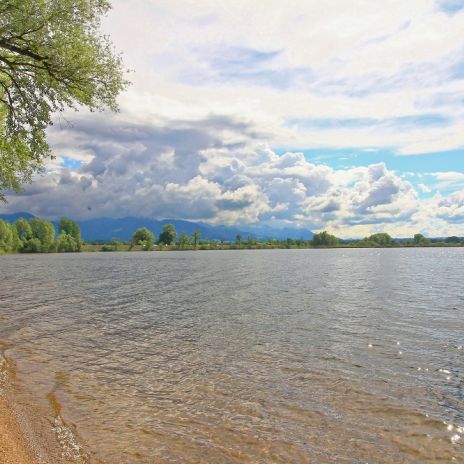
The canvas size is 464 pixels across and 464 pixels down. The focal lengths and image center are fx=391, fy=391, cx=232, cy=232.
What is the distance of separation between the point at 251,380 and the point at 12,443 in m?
10.3

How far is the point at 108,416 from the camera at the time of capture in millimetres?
14789

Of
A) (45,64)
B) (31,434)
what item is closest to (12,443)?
(31,434)

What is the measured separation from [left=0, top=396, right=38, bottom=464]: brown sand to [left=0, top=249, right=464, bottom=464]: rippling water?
6.05ft

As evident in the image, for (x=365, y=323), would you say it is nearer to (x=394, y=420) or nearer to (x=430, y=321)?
(x=430, y=321)

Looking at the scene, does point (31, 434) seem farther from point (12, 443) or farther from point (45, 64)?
point (45, 64)

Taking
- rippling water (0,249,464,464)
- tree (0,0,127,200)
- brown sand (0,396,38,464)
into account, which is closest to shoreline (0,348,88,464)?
brown sand (0,396,38,464)

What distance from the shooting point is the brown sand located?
10500mm

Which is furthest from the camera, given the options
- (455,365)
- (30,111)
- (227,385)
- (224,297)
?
(224,297)

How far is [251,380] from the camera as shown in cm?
1861

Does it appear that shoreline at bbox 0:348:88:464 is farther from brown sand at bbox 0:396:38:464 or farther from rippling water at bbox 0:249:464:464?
A: rippling water at bbox 0:249:464:464

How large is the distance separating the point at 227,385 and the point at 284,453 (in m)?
6.04

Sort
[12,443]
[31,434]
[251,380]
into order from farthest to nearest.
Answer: [251,380]
[31,434]
[12,443]

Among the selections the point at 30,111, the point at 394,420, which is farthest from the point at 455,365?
the point at 30,111

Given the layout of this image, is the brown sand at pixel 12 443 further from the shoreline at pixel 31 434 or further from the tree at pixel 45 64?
the tree at pixel 45 64
